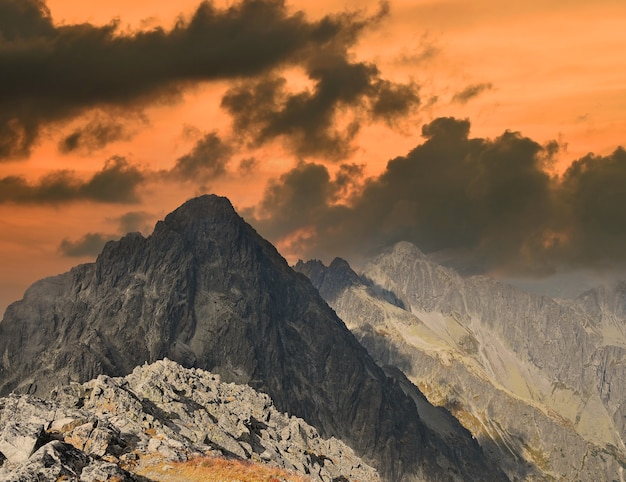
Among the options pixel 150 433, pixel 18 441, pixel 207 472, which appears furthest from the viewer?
pixel 150 433

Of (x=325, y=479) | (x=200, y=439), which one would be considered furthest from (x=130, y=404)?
(x=325, y=479)

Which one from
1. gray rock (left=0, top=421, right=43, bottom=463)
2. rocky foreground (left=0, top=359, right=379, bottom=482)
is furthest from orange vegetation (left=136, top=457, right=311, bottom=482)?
gray rock (left=0, top=421, right=43, bottom=463)

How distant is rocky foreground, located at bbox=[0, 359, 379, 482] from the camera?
37.6 metres

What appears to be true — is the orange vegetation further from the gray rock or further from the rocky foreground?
the gray rock

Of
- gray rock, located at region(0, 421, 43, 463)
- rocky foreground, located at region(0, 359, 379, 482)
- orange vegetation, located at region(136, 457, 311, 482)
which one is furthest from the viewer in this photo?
orange vegetation, located at region(136, 457, 311, 482)

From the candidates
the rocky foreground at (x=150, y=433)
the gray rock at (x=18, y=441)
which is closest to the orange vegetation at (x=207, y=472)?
the rocky foreground at (x=150, y=433)

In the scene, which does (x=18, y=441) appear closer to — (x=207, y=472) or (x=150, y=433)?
(x=207, y=472)

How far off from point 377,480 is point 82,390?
166 feet

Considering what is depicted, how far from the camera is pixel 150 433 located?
59.9 m

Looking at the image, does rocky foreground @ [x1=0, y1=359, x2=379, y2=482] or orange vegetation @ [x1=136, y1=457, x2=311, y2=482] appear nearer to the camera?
rocky foreground @ [x1=0, y1=359, x2=379, y2=482]

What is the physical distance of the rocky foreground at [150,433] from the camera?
3759 cm

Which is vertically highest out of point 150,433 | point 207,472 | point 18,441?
point 18,441

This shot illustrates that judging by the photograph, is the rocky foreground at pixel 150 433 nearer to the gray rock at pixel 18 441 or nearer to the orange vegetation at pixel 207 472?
the gray rock at pixel 18 441

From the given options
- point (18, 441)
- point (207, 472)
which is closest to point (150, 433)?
point (207, 472)
